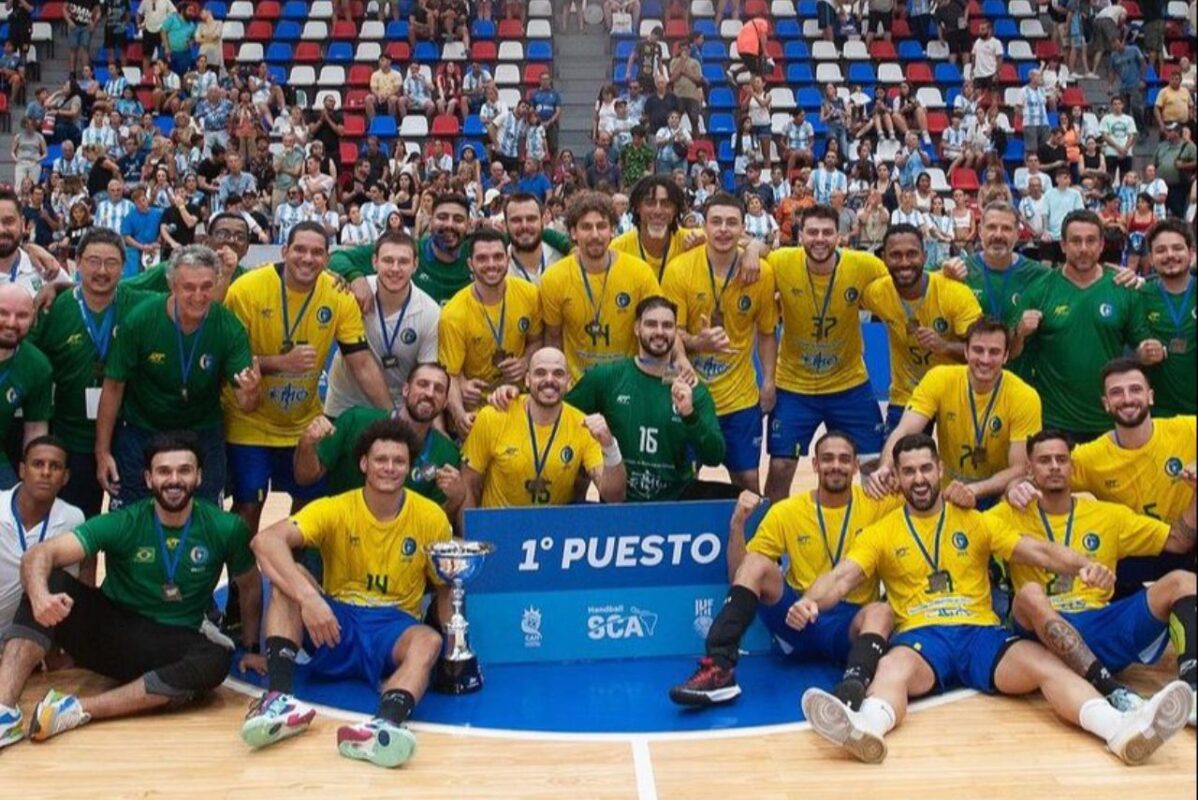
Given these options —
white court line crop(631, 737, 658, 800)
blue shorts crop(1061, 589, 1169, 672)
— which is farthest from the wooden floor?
blue shorts crop(1061, 589, 1169, 672)

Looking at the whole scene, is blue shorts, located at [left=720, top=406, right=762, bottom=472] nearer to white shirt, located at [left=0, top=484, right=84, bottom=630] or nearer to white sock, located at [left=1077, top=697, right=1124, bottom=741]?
white sock, located at [left=1077, top=697, right=1124, bottom=741]

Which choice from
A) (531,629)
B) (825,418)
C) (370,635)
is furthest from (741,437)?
(370,635)

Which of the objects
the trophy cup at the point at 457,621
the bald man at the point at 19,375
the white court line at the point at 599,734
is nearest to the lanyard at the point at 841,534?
the white court line at the point at 599,734

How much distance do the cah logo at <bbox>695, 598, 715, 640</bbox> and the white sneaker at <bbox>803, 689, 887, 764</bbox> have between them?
1.29 metres

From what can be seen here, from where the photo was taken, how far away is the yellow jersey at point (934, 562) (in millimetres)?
5438

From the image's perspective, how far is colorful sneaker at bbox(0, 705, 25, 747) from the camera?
4941mm

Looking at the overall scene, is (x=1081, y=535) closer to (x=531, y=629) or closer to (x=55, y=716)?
(x=531, y=629)

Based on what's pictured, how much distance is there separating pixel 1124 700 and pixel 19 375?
4.63 meters

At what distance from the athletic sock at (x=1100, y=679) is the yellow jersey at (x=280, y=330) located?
3.48m

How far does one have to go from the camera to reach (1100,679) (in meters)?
5.04

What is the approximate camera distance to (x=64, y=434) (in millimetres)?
6273

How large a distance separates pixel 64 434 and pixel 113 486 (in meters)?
0.42

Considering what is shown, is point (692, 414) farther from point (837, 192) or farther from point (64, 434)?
point (837, 192)

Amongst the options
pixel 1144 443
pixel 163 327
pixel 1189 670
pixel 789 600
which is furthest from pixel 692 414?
pixel 1189 670
